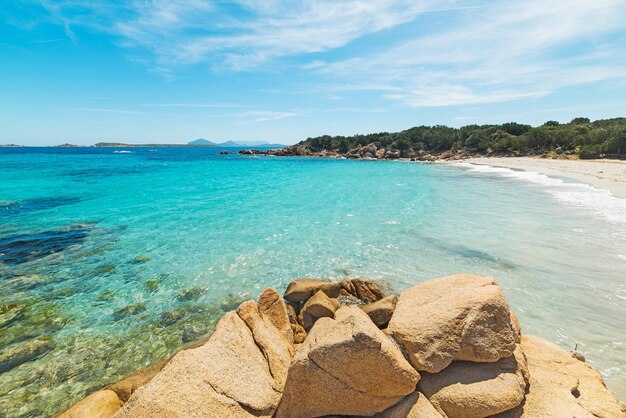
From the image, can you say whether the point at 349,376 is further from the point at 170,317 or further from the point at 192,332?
the point at 170,317

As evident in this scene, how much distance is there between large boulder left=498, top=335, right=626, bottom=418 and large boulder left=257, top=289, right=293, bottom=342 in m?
4.39

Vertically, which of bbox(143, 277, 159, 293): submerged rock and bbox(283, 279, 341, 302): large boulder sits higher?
bbox(283, 279, 341, 302): large boulder

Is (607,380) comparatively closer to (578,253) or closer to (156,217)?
(578,253)

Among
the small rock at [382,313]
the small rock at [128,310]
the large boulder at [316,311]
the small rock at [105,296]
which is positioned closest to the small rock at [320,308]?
the large boulder at [316,311]

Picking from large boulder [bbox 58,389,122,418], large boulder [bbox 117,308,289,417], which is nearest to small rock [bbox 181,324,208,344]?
large boulder [bbox 58,389,122,418]

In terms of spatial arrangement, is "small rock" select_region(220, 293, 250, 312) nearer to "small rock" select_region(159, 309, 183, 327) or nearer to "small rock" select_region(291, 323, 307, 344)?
"small rock" select_region(159, 309, 183, 327)

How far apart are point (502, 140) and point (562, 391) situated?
313 feet

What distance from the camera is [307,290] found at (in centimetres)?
960

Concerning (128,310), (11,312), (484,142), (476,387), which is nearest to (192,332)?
(128,310)

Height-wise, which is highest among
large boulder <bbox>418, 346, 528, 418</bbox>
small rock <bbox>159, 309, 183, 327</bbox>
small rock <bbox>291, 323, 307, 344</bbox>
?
large boulder <bbox>418, 346, 528, 418</bbox>

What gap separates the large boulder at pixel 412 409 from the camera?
4.56 m

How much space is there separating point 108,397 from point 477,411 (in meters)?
6.45

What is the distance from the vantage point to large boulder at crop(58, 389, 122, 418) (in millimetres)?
5336

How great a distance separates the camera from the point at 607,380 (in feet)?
21.0
